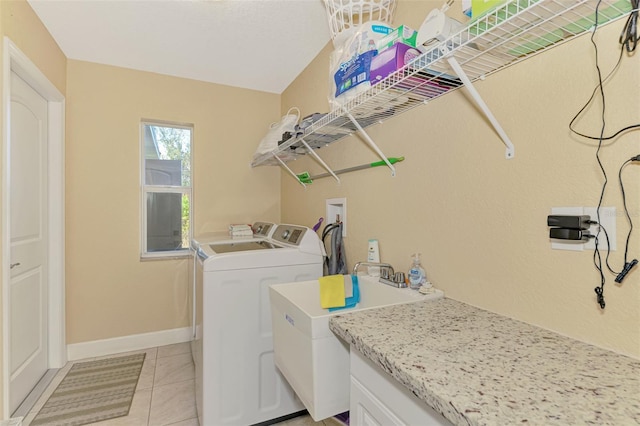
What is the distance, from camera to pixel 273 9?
192 centimetres

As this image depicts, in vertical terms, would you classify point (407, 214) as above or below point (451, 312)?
above

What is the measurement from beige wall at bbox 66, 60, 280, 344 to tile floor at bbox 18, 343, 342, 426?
0.34 metres

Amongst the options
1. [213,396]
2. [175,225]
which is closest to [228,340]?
[213,396]

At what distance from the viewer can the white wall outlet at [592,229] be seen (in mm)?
793

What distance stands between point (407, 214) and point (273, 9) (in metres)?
1.55

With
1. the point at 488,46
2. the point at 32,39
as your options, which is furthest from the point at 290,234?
A: the point at 32,39

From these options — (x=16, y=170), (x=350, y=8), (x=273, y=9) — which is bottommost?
(x=16, y=170)

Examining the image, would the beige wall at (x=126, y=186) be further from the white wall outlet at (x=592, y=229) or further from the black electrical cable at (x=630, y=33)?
the black electrical cable at (x=630, y=33)

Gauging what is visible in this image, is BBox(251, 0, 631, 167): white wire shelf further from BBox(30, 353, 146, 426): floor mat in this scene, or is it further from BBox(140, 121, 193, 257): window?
BBox(30, 353, 146, 426): floor mat

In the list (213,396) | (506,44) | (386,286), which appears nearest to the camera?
(506,44)

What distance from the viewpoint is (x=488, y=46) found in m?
0.88

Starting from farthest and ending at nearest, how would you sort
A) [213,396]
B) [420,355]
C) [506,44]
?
[213,396] < [506,44] < [420,355]

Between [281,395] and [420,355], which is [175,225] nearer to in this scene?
[281,395]

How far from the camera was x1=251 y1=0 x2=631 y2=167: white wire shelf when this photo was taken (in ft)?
2.38
